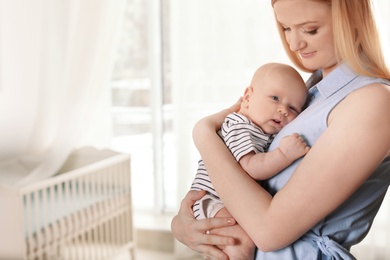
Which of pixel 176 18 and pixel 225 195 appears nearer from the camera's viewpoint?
pixel 225 195

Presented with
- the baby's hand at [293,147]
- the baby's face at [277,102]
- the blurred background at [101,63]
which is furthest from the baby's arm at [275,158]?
the blurred background at [101,63]

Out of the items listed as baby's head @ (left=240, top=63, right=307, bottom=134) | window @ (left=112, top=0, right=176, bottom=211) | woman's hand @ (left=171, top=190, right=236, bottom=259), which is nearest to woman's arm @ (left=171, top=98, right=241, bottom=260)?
woman's hand @ (left=171, top=190, right=236, bottom=259)

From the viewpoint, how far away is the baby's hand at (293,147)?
91cm

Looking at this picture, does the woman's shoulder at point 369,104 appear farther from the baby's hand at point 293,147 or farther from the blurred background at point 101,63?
the blurred background at point 101,63

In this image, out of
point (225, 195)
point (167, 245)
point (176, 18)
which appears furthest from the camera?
point (167, 245)

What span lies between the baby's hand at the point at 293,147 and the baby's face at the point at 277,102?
150 mm

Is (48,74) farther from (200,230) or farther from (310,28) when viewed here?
(310,28)

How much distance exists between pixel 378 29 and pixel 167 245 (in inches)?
104

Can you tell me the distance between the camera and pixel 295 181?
0.89 metres

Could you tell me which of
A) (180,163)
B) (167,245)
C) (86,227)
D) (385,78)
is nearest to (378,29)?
(385,78)

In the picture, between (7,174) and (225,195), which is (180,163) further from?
(225,195)

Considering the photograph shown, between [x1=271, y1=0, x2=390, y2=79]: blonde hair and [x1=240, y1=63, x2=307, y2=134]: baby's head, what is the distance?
7.0 inches

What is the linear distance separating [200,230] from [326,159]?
36 centimetres

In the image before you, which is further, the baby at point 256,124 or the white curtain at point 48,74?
the white curtain at point 48,74
